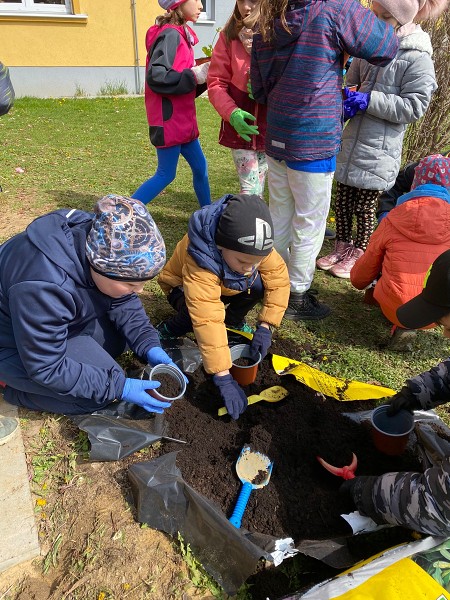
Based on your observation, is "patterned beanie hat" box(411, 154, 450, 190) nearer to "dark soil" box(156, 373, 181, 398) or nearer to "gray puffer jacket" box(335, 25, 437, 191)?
"gray puffer jacket" box(335, 25, 437, 191)

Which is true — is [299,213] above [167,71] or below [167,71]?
below

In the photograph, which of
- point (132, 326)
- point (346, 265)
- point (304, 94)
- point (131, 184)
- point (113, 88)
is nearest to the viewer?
point (132, 326)

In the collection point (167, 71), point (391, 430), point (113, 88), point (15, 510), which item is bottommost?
point (113, 88)

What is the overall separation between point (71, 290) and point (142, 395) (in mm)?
560

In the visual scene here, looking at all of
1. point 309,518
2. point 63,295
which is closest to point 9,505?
point 63,295

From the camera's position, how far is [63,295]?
1.74 m

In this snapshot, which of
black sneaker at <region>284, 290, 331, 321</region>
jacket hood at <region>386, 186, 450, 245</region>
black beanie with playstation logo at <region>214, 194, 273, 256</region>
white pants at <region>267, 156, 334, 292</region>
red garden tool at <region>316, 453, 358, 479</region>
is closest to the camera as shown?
red garden tool at <region>316, 453, 358, 479</region>

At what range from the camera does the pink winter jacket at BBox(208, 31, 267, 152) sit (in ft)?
10.0

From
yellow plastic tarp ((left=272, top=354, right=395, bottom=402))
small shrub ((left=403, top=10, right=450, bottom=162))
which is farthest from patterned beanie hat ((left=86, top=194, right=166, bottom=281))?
small shrub ((left=403, top=10, right=450, bottom=162))

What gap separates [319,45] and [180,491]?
2.20m

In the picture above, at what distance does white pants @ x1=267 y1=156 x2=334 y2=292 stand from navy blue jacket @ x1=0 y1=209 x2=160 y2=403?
136 cm

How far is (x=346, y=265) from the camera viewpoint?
371 centimetres

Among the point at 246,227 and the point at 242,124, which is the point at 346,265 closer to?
the point at 242,124

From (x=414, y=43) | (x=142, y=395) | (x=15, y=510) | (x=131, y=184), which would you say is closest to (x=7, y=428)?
(x=15, y=510)
